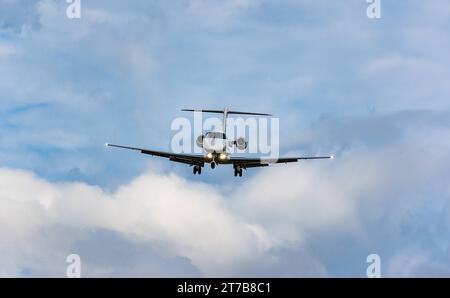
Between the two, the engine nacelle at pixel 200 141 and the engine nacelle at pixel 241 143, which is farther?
the engine nacelle at pixel 241 143

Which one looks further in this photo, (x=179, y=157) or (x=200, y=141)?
(x=179, y=157)

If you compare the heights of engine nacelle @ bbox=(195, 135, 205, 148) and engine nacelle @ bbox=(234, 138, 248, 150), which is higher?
engine nacelle @ bbox=(234, 138, 248, 150)

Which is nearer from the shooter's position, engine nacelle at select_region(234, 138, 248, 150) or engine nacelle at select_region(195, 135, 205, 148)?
engine nacelle at select_region(195, 135, 205, 148)

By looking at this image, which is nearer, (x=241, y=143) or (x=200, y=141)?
(x=200, y=141)

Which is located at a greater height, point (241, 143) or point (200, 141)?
point (241, 143)

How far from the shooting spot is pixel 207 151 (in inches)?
5694

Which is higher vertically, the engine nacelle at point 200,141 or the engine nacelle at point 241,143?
the engine nacelle at point 241,143
